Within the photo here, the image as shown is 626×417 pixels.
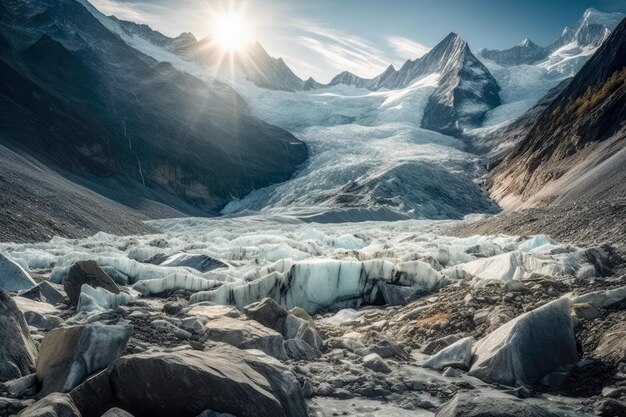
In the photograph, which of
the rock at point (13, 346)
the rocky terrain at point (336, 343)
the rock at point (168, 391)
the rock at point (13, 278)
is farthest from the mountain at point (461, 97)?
the rock at point (168, 391)

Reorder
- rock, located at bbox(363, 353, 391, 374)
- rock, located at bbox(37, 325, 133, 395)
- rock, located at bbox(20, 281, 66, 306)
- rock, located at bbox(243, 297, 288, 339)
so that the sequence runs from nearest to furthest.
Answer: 1. rock, located at bbox(37, 325, 133, 395)
2. rock, located at bbox(363, 353, 391, 374)
3. rock, located at bbox(243, 297, 288, 339)
4. rock, located at bbox(20, 281, 66, 306)

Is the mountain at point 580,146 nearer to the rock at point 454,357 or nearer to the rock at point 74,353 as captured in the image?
the rock at point 454,357

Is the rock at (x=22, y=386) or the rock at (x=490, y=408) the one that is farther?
the rock at (x=22, y=386)

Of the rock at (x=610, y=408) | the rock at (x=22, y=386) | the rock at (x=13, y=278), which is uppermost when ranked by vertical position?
the rock at (x=610, y=408)

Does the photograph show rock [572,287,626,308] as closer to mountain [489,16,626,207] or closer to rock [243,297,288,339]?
rock [243,297,288,339]

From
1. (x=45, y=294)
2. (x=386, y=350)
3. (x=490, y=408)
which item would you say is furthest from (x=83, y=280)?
(x=490, y=408)

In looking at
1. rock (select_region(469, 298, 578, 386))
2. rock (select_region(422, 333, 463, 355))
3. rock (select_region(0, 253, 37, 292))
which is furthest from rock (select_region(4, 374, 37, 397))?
rock (select_region(0, 253, 37, 292))

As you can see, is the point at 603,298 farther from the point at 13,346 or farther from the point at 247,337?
the point at 13,346
